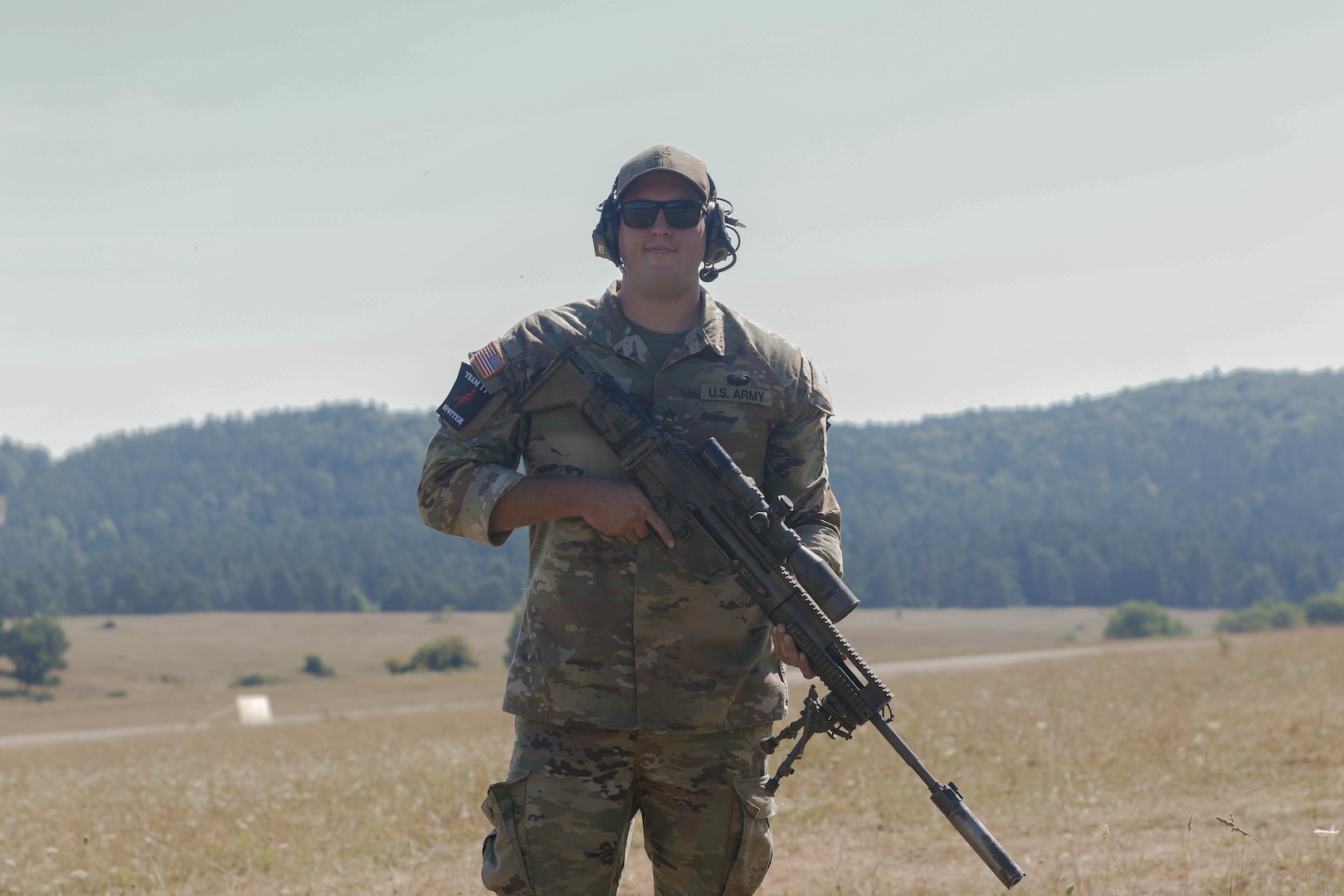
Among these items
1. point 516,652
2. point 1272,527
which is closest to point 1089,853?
point 516,652

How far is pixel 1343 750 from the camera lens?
962cm

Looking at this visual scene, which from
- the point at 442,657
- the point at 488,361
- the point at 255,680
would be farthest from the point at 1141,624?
the point at 488,361

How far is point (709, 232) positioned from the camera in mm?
4383

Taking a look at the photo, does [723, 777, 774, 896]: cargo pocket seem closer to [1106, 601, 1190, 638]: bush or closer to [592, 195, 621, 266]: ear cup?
[592, 195, 621, 266]: ear cup

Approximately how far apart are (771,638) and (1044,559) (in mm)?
146175

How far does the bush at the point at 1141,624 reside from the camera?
89.2m

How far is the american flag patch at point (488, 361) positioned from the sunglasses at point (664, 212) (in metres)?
0.61

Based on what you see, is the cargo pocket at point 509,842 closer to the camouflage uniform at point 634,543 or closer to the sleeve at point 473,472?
the camouflage uniform at point 634,543

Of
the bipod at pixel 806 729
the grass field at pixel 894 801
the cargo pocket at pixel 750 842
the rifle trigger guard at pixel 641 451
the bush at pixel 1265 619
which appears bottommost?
the bush at pixel 1265 619

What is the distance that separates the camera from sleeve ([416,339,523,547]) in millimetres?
3820

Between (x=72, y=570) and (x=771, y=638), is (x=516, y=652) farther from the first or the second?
(x=72, y=570)

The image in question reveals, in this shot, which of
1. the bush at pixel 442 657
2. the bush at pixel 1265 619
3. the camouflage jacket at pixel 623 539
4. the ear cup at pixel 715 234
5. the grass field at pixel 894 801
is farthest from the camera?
the bush at pixel 1265 619

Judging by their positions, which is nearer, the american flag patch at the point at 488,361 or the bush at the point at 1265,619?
the american flag patch at the point at 488,361

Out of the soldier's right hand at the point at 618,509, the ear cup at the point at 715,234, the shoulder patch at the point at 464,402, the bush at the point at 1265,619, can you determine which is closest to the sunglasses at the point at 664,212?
the ear cup at the point at 715,234
